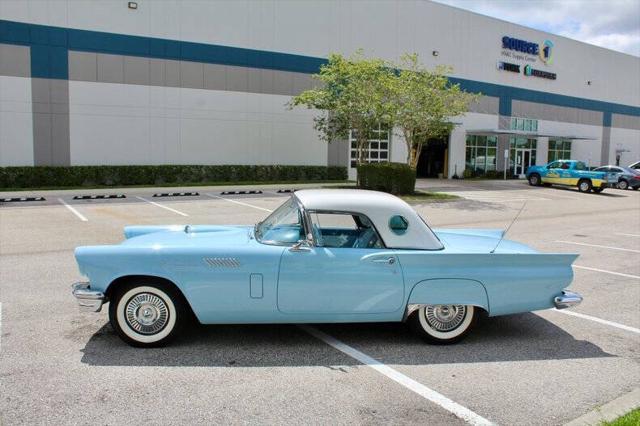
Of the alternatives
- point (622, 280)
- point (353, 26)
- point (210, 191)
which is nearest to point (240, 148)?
point (210, 191)

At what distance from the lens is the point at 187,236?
506cm

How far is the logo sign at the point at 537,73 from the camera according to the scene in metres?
39.9

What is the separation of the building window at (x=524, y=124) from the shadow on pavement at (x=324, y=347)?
37.1 meters

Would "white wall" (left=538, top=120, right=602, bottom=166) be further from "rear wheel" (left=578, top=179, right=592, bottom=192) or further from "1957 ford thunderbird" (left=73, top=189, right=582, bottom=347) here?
"1957 ford thunderbird" (left=73, top=189, right=582, bottom=347)

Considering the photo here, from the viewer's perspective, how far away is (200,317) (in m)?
4.54

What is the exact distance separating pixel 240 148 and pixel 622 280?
22.3m

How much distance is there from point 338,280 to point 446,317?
110 cm

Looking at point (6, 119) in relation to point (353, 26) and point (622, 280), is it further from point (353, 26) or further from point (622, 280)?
point (622, 280)

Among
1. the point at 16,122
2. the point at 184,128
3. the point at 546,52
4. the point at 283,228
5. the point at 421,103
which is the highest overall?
the point at 546,52

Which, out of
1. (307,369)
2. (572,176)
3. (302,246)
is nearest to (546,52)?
(572,176)

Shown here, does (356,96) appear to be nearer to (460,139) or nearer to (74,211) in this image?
(74,211)

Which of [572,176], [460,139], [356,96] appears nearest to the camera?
[356,96]

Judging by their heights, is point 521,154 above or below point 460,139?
below

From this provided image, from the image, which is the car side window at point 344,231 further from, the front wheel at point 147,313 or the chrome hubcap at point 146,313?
the chrome hubcap at point 146,313
